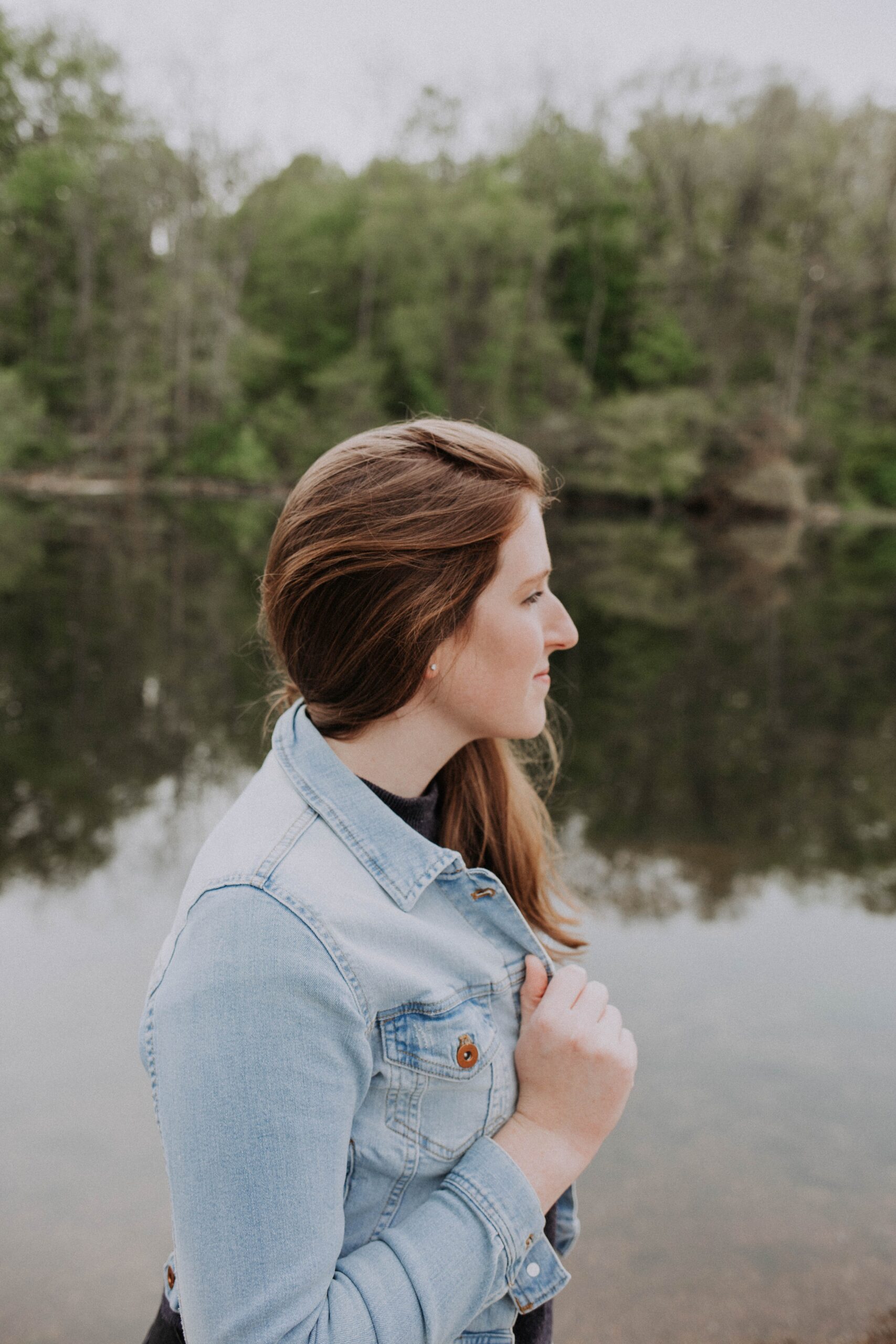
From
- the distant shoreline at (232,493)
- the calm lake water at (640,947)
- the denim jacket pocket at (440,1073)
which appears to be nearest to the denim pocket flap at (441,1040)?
the denim jacket pocket at (440,1073)

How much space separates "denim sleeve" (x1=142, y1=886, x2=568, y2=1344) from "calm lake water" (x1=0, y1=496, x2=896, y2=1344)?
177 cm

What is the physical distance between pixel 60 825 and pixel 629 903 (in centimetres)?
296

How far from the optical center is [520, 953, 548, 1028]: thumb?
4.42ft

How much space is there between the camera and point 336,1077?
1.01m

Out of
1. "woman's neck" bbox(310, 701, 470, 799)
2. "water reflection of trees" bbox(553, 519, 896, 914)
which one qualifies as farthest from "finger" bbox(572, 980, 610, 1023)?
"water reflection of trees" bbox(553, 519, 896, 914)

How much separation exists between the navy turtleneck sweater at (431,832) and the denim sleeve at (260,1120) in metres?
0.32

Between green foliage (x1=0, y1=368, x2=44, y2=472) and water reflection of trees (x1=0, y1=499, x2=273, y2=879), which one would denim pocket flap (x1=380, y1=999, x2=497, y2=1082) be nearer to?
water reflection of trees (x1=0, y1=499, x2=273, y2=879)

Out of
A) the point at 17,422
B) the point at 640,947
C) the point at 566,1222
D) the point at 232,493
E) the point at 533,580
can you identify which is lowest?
the point at 232,493

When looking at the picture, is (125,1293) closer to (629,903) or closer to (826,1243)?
(826,1243)

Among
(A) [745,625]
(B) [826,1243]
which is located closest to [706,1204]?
(B) [826,1243]

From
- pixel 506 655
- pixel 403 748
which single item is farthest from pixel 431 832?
pixel 506 655

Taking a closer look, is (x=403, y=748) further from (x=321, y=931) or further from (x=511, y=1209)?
(x=511, y=1209)

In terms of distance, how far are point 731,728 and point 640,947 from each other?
3830 mm

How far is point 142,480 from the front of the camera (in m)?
32.5
